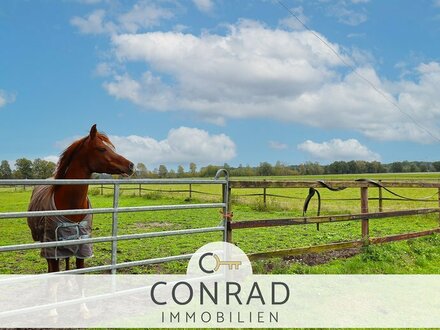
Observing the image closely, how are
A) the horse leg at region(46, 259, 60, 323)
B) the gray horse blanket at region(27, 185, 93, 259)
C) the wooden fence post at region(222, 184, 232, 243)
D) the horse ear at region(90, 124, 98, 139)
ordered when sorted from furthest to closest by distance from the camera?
1. the wooden fence post at region(222, 184, 232, 243)
2. the horse ear at region(90, 124, 98, 139)
3. the gray horse blanket at region(27, 185, 93, 259)
4. the horse leg at region(46, 259, 60, 323)

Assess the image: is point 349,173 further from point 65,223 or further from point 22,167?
point 65,223

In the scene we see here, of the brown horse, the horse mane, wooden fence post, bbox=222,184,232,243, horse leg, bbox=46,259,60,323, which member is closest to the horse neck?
the brown horse

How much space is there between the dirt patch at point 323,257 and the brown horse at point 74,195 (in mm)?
3100

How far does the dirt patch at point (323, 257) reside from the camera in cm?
631

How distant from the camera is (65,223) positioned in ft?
14.5

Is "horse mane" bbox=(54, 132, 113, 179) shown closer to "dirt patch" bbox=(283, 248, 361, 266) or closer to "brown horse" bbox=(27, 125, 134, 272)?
"brown horse" bbox=(27, 125, 134, 272)

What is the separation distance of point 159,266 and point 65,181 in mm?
2495

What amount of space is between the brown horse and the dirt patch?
10.2ft

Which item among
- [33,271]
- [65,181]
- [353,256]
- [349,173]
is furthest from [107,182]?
[349,173]

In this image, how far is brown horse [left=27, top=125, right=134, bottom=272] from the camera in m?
4.41

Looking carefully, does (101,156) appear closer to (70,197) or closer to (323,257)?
(70,197)

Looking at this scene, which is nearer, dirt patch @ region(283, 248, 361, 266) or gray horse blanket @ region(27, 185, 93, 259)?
gray horse blanket @ region(27, 185, 93, 259)

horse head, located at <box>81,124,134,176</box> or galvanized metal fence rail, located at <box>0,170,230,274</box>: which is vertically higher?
horse head, located at <box>81,124,134,176</box>

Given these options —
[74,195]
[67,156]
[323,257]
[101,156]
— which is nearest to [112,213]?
[74,195]
